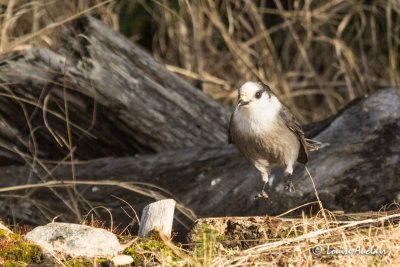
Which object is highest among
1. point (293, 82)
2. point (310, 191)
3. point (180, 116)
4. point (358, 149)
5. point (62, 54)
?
point (293, 82)

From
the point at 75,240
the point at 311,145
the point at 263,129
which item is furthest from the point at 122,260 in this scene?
the point at 311,145

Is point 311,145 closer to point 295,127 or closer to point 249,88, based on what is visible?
point 295,127

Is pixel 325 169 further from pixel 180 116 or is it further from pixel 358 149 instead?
pixel 180 116

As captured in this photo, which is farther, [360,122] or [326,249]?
[360,122]

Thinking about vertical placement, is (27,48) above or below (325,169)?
above

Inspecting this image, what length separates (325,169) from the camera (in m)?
3.57

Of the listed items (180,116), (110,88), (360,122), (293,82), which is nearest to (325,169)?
(360,122)

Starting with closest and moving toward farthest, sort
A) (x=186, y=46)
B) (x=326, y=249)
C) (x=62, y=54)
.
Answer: (x=326, y=249) < (x=62, y=54) < (x=186, y=46)

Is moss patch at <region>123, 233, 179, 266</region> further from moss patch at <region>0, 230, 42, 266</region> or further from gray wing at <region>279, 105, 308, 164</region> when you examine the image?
gray wing at <region>279, 105, 308, 164</region>

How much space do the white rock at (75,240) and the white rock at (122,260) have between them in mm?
49

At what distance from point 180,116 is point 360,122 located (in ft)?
4.74

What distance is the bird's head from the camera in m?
2.93

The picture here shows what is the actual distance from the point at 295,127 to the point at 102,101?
64.1 inches

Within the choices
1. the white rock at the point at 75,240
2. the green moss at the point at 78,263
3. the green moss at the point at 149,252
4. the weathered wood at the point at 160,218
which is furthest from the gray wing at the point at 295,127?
the green moss at the point at 78,263
